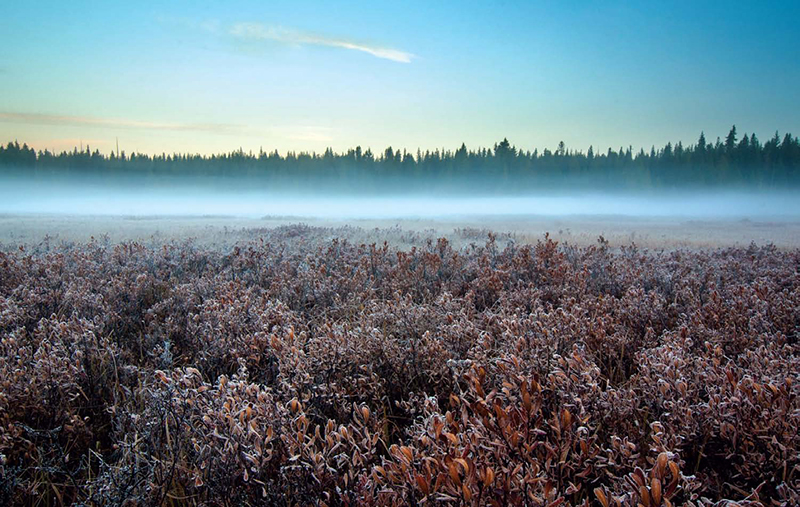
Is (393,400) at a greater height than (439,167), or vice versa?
(439,167)

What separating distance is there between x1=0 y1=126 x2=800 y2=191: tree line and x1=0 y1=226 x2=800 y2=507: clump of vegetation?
111564 mm

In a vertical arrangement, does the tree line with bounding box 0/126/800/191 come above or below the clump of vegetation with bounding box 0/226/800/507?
above

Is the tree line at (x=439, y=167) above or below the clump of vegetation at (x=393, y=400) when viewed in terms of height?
above

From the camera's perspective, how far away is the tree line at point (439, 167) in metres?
98.4

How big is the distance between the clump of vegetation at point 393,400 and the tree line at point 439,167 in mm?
111564

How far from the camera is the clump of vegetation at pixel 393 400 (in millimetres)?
1767

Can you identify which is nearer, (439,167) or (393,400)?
(393,400)

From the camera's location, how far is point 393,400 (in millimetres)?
3475

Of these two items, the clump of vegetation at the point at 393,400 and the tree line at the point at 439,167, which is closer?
the clump of vegetation at the point at 393,400

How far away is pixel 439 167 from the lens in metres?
122

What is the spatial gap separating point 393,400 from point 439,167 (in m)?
121

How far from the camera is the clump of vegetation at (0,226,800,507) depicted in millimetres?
1767

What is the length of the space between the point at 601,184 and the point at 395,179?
5437cm

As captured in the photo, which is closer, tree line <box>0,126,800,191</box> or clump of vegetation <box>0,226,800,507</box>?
clump of vegetation <box>0,226,800,507</box>
